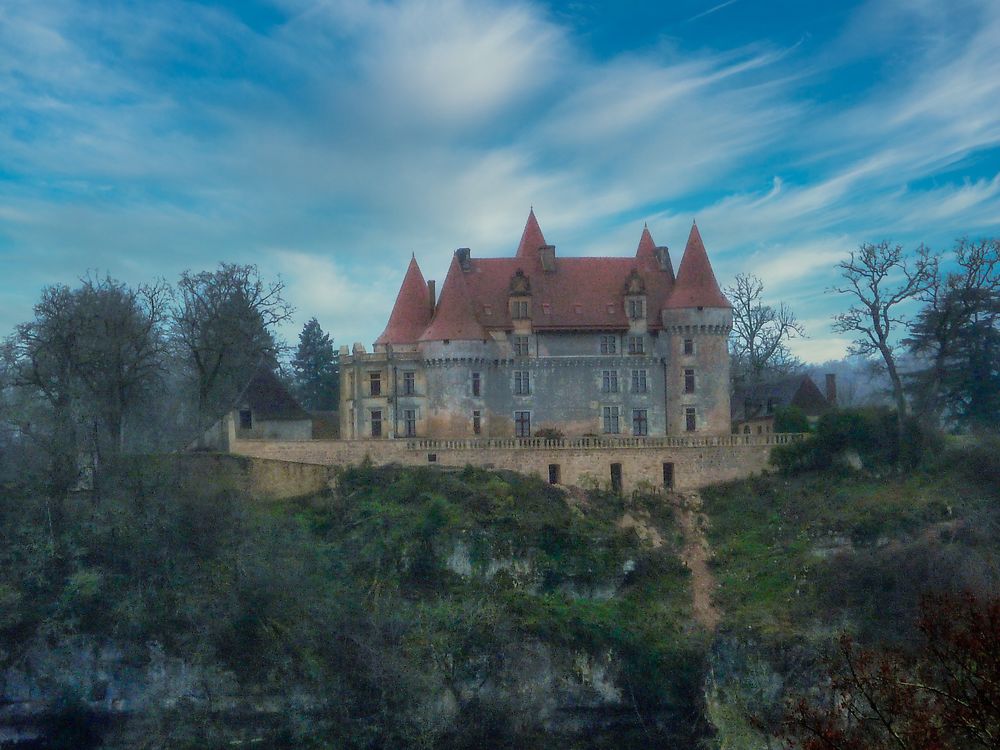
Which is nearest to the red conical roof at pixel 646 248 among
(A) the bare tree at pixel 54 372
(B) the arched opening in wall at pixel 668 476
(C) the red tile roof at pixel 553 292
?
(C) the red tile roof at pixel 553 292

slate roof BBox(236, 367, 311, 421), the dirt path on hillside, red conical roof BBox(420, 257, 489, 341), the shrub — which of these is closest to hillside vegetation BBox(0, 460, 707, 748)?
the dirt path on hillside

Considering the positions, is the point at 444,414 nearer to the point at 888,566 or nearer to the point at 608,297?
the point at 608,297

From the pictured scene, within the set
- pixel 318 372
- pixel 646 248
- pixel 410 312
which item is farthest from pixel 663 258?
pixel 318 372

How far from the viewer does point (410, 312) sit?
4291 cm

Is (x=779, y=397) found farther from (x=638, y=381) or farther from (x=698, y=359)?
(x=638, y=381)

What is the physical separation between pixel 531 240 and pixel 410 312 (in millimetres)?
6412

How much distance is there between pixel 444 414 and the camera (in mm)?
41250

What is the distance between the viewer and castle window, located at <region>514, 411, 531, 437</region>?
42219 millimetres

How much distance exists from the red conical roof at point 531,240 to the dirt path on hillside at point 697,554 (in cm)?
1234

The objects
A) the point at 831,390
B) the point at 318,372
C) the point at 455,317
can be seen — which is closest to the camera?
the point at 455,317

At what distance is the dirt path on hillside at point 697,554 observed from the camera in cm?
3409

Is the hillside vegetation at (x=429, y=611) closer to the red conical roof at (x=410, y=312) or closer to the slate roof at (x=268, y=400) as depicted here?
the slate roof at (x=268, y=400)

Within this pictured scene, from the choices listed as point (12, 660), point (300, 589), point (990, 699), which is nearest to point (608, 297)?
point (300, 589)

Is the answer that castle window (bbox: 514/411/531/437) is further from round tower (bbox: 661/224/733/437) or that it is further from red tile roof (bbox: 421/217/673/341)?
round tower (bbox: 661/224/733/437)
